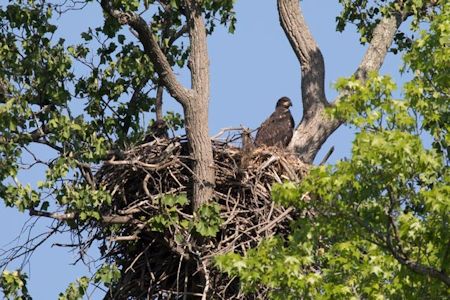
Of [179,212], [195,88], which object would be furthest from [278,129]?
[179,212]

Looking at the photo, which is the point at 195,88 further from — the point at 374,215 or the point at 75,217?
the point at 374,215

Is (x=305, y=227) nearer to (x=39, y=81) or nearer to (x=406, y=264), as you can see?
(x=406, y=264)

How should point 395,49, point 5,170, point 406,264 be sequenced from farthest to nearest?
1. point 395,49
2. point 5,170
3. point 406,264

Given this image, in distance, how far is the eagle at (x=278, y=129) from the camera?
20172 millimetres

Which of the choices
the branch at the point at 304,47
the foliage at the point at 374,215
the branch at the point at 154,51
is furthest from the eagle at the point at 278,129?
the foliage at the point at 374,215

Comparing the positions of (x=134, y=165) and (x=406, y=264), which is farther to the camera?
(x=134, y=165)

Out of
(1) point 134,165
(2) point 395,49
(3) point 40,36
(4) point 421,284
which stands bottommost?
(4) point 421,284

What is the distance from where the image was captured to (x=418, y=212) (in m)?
14.7

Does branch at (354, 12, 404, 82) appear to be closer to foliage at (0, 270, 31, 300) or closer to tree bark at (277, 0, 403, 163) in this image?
tree bark at (277, 0, 403, 163)

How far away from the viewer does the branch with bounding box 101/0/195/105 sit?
18.4 meters

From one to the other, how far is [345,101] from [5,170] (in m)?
4.52

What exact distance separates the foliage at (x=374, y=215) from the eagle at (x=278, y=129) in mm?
5108

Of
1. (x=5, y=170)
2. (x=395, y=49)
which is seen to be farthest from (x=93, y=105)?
(x=395, y=49)

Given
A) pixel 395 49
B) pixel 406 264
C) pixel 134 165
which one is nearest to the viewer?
pixel 406 264
